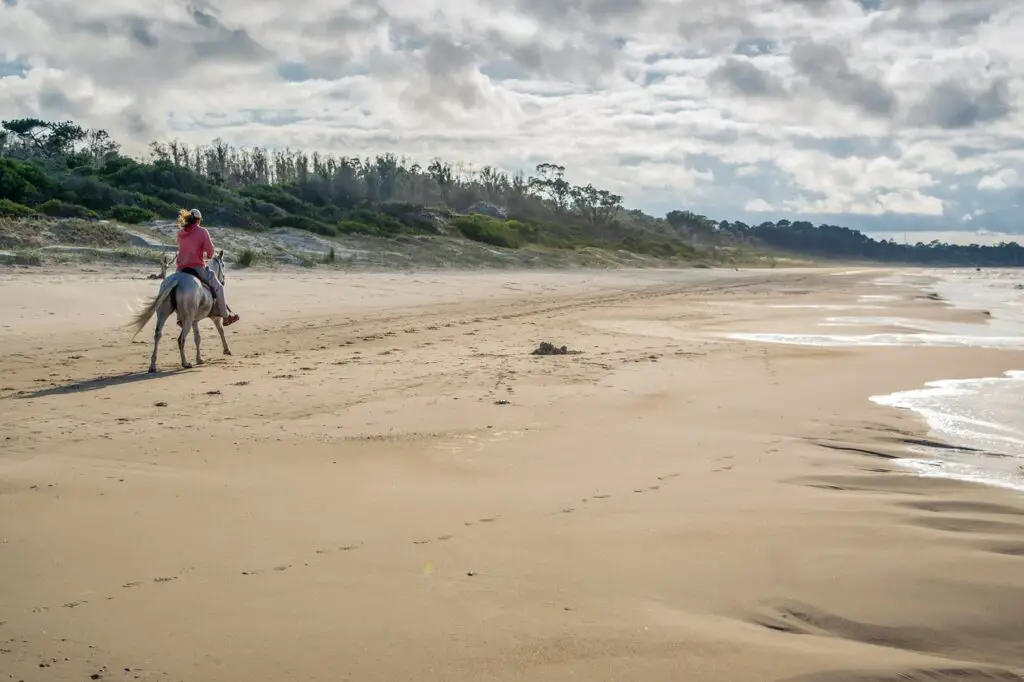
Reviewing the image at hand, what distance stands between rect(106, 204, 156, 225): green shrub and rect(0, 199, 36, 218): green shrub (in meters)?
2.82

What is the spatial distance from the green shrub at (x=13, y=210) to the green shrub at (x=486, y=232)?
20262mm

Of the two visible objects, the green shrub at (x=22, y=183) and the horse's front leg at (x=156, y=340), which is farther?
the green shrub at (x=22, y=183)

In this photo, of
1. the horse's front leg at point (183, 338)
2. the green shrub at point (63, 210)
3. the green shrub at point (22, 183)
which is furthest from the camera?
the green shrub at point (22, 183)

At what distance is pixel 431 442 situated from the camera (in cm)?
657

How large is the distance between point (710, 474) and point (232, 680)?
3491 millimetres

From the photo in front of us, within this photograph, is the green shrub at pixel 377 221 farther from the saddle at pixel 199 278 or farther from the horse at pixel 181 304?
the horse at pixel 181 304

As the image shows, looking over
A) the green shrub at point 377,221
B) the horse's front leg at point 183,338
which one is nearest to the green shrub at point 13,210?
the green shrub at point 377,221

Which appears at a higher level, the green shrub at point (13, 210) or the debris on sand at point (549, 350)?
the green shrub at point (13, 210)

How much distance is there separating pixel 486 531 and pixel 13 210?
2512 centimetres

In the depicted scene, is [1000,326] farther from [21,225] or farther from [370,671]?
[21,225]

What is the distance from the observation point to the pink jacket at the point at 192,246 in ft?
36.2

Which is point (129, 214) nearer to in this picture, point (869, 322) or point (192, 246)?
point (192, 246)

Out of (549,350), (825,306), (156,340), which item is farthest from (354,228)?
(156,340)

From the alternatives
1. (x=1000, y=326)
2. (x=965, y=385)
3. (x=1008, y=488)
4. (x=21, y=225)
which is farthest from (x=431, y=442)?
(x=21, y=225)
